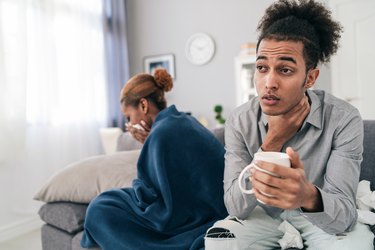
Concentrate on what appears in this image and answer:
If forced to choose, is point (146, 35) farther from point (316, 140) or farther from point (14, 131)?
point (316, 140)

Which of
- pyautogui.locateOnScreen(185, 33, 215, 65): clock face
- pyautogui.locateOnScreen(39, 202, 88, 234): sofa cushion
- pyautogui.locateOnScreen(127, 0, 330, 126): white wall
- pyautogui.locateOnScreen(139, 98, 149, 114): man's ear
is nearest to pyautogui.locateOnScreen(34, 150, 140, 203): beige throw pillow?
pyautogui.locateOnScreen(39, 202, 88, 234): sofa cushion

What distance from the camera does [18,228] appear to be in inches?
111

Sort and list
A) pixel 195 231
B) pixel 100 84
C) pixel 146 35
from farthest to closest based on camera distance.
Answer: pixel 146 35 → pixel 100 84 → pixel 195 231

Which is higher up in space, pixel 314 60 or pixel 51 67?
pixel 51 67

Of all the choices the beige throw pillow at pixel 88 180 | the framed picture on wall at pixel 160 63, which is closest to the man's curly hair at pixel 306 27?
the beige throw pillow at pixel 88 180

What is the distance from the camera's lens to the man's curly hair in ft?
3.32

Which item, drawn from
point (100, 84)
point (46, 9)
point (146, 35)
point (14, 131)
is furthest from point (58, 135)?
point (146, 35)

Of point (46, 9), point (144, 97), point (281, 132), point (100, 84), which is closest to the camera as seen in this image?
point (281, 132)

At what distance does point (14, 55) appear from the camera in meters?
2.73

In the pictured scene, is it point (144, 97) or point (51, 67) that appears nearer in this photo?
point (144, 97)

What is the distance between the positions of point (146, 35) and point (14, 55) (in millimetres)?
2042

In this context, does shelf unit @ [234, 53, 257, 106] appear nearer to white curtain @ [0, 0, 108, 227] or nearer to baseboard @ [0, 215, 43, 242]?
white curtain @ [0, 0, 108, 227]

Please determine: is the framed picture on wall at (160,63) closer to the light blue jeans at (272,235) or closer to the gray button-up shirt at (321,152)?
the gray button-up shirt at (321,152)

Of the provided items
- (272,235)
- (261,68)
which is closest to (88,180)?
(272,235)
